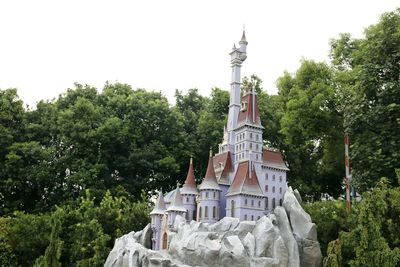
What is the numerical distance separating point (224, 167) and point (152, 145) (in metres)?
14.5

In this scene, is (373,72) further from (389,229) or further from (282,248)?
(282,248)

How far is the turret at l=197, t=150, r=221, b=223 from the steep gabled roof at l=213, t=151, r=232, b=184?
1.83ft

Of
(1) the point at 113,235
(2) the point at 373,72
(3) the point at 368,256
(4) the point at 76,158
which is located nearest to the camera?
(3) the point at 368,256

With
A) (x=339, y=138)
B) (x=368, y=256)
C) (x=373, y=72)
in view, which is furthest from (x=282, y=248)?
(x=339, y=138)

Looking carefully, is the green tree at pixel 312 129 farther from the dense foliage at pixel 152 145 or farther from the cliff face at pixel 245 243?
the cliff face at pixel 245 243

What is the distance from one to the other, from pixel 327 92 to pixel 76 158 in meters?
18.0

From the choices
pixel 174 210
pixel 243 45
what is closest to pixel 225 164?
pixel 174 210

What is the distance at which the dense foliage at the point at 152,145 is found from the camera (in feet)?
91.7

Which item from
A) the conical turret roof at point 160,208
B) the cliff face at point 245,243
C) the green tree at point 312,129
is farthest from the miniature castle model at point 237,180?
the green tree at point 312,129

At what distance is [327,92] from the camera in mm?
34531

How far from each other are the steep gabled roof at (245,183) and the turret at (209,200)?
0.71 meters

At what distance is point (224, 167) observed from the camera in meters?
25.6

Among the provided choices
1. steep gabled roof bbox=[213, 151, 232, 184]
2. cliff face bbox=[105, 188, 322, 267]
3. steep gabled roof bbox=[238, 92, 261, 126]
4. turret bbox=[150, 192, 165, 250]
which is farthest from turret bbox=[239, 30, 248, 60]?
turret bbox=[150, 192, 165, 250]

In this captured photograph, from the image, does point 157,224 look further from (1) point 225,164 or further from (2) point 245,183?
(2) point 245,183
